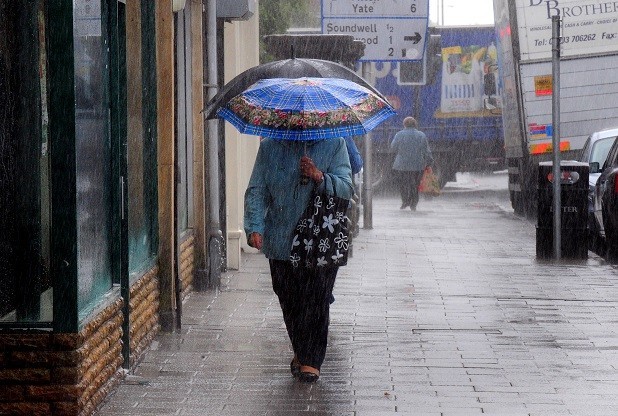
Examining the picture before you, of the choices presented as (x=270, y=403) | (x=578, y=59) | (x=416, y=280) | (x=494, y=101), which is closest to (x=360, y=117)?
(x=270, y=403)

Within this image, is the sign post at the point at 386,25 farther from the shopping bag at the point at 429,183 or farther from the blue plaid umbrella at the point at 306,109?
the blue plaid umbrella at the point at 306,109

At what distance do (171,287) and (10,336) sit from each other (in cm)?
308

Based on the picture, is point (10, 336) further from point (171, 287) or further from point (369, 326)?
point (369, 326)

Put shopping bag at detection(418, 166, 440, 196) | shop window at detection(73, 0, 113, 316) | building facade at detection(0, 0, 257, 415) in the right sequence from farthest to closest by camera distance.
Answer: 1. shopping bag at detection(418, 166, 440, 196)
2. shop window at detection(73, 0, 113, 316)
3. building facade at detection(0, 0, 257, 415)

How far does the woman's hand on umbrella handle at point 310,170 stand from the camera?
7.41m

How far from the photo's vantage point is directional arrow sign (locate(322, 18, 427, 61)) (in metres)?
17.4

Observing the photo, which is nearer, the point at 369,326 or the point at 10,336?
the point at 10,336

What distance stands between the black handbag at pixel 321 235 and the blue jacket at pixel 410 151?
16.6 m

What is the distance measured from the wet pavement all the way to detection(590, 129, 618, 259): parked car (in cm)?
32

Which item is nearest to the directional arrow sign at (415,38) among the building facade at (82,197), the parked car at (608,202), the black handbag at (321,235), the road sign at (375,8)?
the road sign at (375,8)

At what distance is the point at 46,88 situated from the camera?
20.6 feet

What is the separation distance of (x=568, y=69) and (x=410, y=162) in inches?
196

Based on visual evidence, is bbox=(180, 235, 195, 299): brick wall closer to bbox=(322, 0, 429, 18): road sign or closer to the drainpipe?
the drainpipe

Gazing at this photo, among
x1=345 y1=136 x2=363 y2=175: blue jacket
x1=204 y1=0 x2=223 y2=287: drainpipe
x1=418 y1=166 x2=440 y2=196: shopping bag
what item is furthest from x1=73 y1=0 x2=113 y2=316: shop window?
x1=418 y1=166 x2=440 y2=196: shopping bag
